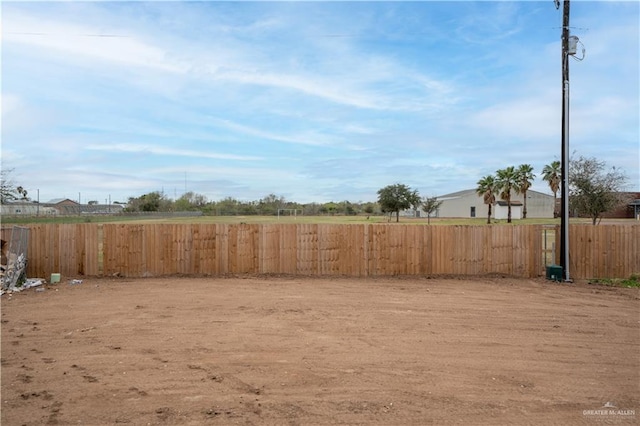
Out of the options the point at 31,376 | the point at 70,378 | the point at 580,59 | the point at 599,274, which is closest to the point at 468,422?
the point at 70,378

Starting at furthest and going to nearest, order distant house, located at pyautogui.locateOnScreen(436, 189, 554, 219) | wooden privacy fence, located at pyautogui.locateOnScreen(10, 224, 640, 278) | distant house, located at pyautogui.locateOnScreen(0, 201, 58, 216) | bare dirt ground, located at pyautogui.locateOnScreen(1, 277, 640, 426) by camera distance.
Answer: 1. distant house, located at pyautogui.locateOnScreen(436, 189, 554, 219)
2. distant house, located at pyautogui.locateOnScreen(0, 201, 58, 216)
3. wooden privacy fence, located at pyautogui.locateOnScreen(10, 224, 640, 278)
4. bare dirt ground, located at pyautogui.locateOnScreen(1, 277, 640, 426)

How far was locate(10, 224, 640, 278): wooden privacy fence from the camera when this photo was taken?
12.4 m

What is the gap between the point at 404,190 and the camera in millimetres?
65438

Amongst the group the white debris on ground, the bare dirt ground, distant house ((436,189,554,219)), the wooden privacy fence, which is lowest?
the bare dirt ground

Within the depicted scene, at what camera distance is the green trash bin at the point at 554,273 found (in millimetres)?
11992

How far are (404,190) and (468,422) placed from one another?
6253 centimetres

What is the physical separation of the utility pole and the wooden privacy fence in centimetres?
57

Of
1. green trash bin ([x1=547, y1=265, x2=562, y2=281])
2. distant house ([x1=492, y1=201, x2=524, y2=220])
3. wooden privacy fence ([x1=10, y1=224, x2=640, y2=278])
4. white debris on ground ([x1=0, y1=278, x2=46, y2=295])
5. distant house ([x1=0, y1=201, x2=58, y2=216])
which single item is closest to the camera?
white debris on ground ([x1=0, y1=278, x2=46, y2=295])

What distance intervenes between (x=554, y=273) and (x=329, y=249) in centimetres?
584

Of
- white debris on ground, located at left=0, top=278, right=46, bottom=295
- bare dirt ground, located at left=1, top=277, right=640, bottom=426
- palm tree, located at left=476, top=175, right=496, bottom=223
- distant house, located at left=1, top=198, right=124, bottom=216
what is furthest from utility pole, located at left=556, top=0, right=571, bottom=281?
palm tree, located at left=476, top=175, right=496, bottom=223

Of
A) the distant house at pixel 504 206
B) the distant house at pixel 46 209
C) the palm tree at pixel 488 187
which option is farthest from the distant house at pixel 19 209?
the distant house at pixel 504 206

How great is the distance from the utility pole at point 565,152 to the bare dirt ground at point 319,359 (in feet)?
7.34

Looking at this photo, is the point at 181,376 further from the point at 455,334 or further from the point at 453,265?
the point at 453,265

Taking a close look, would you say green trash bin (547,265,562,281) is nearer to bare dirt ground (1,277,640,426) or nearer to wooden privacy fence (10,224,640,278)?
wooden privacy fence (10,224,640,278)
